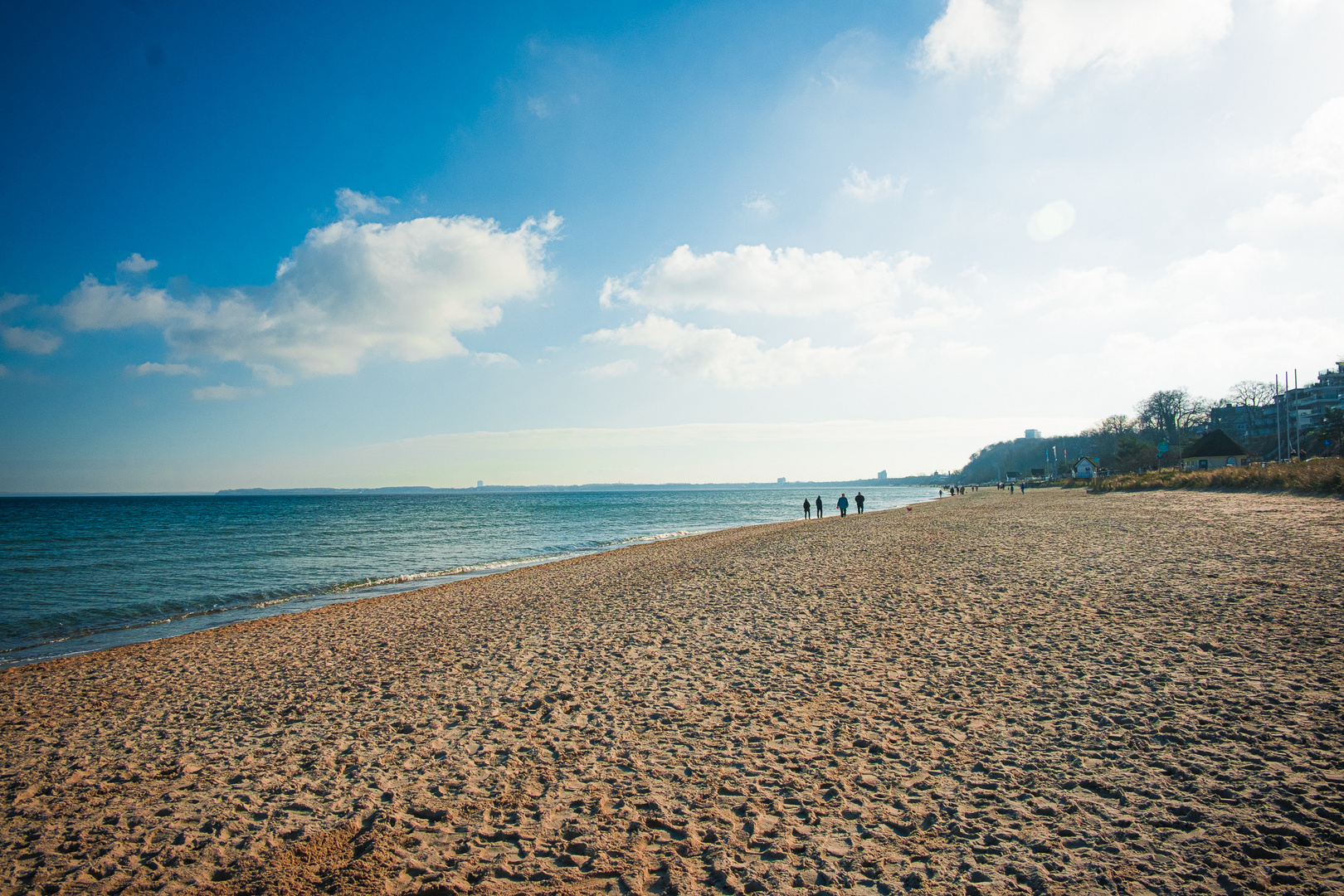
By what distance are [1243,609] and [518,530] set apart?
41.3m

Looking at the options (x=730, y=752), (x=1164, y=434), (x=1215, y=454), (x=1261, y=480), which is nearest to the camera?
(x=730, y=752)

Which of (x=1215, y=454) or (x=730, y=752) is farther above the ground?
(x=1215, y=454)

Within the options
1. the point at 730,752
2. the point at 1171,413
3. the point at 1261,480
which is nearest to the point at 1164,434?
the point at 1171,413

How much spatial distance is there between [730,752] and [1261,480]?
41685mm

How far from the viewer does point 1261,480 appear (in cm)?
3198

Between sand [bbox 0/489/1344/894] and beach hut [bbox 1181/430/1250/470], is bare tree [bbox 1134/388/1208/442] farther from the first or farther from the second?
sand [bbox 0/489/1344/894]

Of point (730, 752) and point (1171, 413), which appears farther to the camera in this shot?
point (1171, 413)

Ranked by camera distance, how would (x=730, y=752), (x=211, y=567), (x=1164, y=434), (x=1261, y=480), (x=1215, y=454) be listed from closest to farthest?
(x=730, y=752), (x=211, y=567), (x=1261, y=480), (x=1215, y=454), (x=1164, y=434)

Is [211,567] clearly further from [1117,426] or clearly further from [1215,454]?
[1117,426]

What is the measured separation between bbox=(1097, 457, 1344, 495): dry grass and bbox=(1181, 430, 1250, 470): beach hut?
10.3 meters

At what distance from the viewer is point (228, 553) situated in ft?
93.4

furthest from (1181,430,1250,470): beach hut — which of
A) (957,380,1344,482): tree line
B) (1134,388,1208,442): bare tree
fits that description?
(1134,388,1208,442): bare tree

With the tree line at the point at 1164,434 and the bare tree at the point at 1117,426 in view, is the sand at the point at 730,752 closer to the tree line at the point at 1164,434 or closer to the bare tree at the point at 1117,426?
the tree line at the point at 1164,434

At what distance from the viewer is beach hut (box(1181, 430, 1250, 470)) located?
53594 mm
